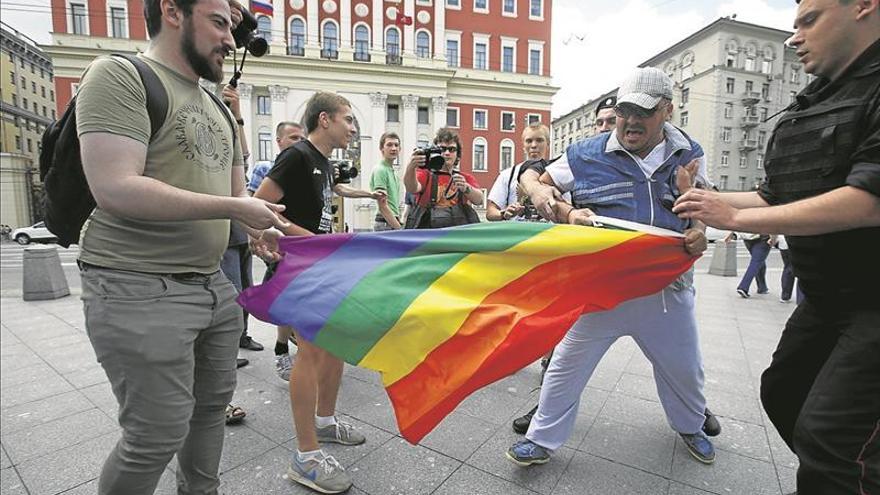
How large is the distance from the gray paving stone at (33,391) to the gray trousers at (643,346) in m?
3.87

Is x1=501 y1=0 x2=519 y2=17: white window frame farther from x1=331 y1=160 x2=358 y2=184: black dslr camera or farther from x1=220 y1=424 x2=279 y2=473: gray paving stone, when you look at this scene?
x1=220 y1=424 x2=279 y2=473: gray paving stone

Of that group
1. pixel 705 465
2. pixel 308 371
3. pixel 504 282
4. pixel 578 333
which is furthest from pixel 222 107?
pixel 705 465

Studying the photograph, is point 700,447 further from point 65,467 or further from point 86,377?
point 86,377

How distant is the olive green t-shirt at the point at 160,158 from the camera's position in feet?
4.61

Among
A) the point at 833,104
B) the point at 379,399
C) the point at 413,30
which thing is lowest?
the point at 379,399

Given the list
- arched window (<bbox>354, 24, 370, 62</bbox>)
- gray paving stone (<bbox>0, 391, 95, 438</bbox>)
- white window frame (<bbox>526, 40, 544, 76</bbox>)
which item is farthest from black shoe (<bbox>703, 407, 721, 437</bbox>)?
white window frame (<bbox>526, 40, 544, 76</bbox>)

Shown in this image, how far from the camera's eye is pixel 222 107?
2.03 meters

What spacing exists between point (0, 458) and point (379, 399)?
2293 millimetres

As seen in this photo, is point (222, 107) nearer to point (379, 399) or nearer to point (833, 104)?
point (379, 399)

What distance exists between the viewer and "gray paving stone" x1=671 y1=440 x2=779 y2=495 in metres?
2.28

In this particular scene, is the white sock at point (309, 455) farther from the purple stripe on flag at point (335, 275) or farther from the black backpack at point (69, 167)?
the black backpack at point (69, 167)

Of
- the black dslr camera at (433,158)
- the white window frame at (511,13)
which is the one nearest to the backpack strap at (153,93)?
the black dslr camera at (433,158)

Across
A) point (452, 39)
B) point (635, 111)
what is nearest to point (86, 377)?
point (635, 111)

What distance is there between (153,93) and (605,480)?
2.77 m
